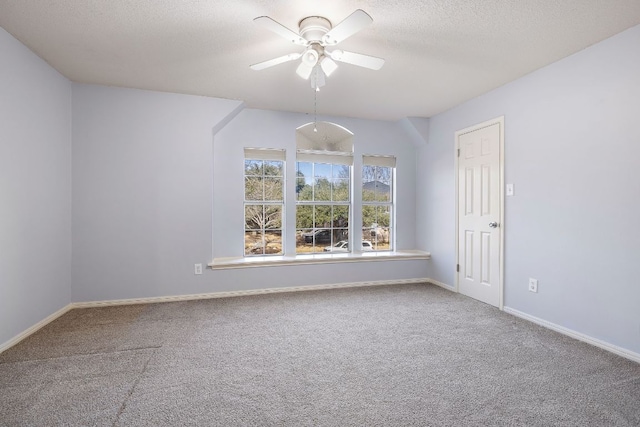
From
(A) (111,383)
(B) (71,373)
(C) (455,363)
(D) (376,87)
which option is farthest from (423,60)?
(B) (71,373)

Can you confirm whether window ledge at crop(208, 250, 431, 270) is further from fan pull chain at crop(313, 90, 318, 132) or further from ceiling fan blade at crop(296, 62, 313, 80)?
ceiling fan blade at crop(296, 62, 313, 80)

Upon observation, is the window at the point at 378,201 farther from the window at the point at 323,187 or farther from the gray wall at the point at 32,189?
the gray wall at the point at 32,189

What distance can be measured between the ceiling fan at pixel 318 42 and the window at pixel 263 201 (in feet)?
6.29

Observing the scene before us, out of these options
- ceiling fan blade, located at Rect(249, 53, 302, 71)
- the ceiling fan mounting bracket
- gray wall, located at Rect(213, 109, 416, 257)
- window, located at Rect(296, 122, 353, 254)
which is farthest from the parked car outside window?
the ceiling fan mounting bracket

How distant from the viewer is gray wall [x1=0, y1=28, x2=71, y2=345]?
2428 millimetres

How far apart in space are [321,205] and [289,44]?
2.42 m

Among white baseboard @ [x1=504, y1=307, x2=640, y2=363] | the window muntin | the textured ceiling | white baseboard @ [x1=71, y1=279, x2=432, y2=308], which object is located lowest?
white baseboard @ [x1=504, y1=307, x2=640, y2=363]

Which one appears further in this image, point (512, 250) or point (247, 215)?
point (247, 215)

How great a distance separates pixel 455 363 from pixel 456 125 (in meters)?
2.99

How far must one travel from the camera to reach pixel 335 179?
471cm

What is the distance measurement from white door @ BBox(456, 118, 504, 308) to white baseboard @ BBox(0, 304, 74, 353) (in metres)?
4.44

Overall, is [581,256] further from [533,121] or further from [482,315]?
[533,121]

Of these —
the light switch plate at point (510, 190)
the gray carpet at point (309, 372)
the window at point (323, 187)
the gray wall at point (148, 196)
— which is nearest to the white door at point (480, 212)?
the light switch plate at point (510, 190)

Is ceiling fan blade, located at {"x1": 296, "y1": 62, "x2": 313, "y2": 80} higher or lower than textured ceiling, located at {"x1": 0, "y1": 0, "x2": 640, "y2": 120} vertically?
lower
